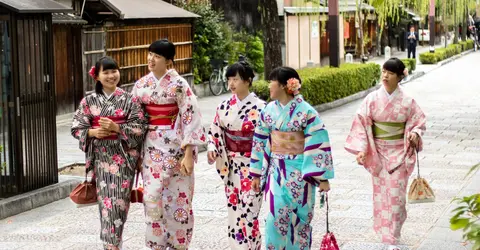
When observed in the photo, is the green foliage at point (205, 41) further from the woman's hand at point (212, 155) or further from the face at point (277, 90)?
the face at point (277, 90)

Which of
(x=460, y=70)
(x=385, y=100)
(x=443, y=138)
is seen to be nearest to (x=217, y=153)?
(x=385, y=100)

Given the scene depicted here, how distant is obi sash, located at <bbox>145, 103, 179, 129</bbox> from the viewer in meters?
7.40

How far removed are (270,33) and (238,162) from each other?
43.2ft

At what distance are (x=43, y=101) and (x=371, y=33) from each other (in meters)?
44.5

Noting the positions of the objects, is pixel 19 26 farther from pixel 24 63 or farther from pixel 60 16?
pixel 60 16

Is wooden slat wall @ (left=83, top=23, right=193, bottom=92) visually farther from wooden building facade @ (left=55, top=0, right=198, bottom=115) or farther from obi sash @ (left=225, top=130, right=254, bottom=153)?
obi sash @ (left=225, top=130, right=254, bottom=153)

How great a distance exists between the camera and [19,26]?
33.3ft

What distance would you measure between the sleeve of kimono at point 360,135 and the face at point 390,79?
0.28 meters

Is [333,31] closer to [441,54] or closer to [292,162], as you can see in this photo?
[292,162]

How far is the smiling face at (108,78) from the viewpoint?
7.33 metres

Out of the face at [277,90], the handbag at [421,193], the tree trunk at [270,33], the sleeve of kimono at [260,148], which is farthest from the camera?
the tree trunk at [270,33]

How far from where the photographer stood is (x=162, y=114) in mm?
7414

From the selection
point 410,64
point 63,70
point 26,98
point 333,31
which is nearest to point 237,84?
point 26,98

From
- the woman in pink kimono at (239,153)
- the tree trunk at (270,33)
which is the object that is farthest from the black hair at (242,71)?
Answer: the tree trunk at (270,33)
